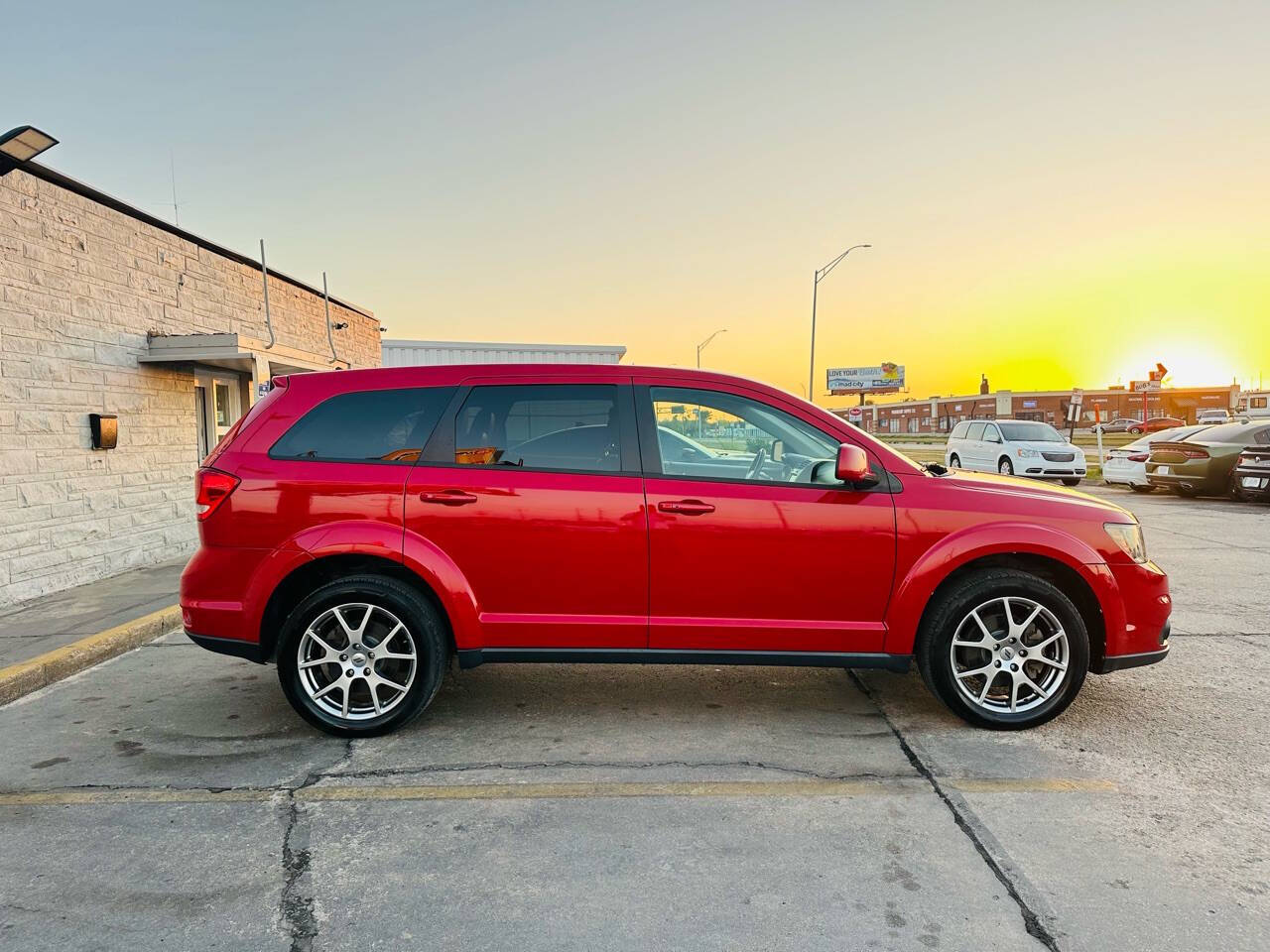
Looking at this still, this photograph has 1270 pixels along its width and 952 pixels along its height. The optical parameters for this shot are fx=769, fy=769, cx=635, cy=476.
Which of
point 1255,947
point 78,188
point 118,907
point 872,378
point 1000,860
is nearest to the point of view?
point 1255,947

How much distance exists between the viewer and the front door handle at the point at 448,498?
3920mm

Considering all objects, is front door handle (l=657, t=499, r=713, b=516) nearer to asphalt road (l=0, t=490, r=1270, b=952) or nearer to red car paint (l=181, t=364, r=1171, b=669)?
red car paint (l=181, t=364, r=1171, b=669)

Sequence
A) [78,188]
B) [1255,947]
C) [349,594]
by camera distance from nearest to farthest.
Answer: [1255,947]
[349,594]
[78,188]

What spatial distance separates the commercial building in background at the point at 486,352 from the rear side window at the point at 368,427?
11418mm

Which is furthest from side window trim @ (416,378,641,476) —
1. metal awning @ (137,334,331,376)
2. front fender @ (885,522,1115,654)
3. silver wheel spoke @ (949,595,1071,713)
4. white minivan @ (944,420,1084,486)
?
white minivan @ (944,420,1084,486)

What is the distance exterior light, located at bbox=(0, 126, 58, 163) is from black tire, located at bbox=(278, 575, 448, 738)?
4.62 metres

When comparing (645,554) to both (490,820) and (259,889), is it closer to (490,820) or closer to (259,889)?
(490,820)

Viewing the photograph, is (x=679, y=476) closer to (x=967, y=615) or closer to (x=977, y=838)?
(x=967, y=615)

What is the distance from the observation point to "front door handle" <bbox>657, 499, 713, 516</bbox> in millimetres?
3887

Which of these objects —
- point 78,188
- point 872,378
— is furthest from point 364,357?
point 872,378

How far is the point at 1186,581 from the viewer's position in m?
7.67

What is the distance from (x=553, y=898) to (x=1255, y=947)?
2.19 m

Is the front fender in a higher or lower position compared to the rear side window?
lower

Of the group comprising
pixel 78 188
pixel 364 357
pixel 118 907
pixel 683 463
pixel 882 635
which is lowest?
pixel 118 907
